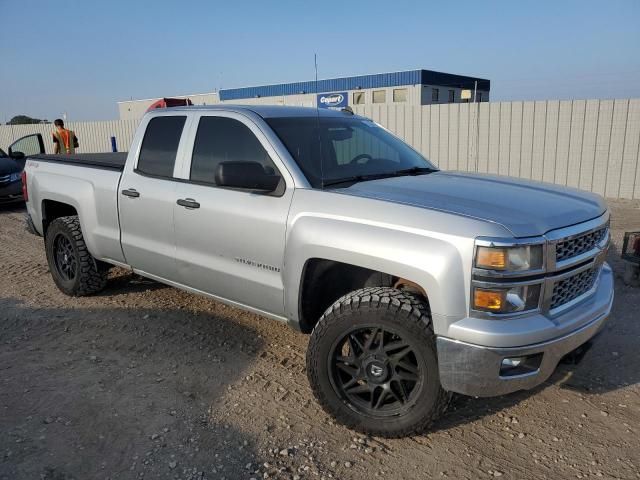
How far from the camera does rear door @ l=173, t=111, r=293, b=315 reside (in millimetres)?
3436

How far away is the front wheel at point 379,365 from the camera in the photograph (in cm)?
280

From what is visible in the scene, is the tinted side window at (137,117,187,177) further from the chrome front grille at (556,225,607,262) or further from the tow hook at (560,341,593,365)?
the tow hook at (560,341,593,365)

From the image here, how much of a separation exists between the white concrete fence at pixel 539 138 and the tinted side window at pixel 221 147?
953 cm

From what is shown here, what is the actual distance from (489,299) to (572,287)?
67 centimetres

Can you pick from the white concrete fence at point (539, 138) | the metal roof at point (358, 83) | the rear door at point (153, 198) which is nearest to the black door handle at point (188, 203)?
the rear door at point (153, 198)

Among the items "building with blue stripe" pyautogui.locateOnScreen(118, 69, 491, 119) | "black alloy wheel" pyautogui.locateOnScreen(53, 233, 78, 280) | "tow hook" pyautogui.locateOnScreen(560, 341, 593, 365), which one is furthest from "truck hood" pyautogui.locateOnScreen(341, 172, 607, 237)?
"building with blue stripe" pyautogui.locateOnScreen(118, 69, 491, 119)

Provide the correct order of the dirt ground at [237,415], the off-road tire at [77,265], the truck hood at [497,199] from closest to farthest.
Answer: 1. the truck hood at [497,199]
2. the dirt ground at [237,415]
3. the off-road tire at [77,265]

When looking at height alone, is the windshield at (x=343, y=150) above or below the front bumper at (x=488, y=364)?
above

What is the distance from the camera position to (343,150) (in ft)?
13.2

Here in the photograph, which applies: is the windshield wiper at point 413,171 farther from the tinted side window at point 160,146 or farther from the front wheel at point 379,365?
the tinted side window at point 160,146

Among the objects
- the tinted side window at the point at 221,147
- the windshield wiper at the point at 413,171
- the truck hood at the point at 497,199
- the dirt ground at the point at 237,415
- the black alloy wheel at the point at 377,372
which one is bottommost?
the dirt ground at the point at 237,415

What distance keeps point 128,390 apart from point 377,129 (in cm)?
285

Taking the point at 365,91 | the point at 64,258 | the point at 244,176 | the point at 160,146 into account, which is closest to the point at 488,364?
the point at 244,176

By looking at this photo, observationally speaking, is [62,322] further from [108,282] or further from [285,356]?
[285,356]
